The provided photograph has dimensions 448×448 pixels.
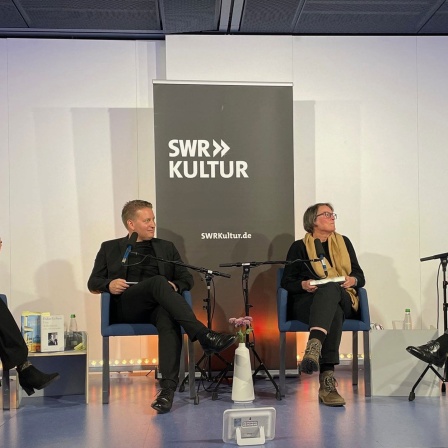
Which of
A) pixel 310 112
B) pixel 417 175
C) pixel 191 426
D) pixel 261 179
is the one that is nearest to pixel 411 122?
pixel 417 175

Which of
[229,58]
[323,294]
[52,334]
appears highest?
[229,58]

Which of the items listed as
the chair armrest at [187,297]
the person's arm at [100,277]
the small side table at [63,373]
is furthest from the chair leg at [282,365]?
the small side table at [63,373]

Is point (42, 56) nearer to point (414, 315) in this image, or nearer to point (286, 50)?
point (286, 50)

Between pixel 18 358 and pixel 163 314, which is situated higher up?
pixel 163 314

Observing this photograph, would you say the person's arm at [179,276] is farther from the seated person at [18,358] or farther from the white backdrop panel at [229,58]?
the white backdrop panel at [229,58]

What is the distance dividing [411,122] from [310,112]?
0.86 m

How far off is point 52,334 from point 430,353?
2.37 metres

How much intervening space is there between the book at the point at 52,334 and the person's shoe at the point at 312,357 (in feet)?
5.27

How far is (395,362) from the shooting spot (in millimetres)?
4668

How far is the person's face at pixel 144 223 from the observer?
4.90 m

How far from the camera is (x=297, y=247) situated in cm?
505

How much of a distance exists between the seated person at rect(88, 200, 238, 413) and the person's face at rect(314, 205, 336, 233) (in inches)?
38.7

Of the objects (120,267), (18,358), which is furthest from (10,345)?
(120,267)

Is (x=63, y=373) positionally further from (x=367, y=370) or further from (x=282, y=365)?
(x=367, y=370)
